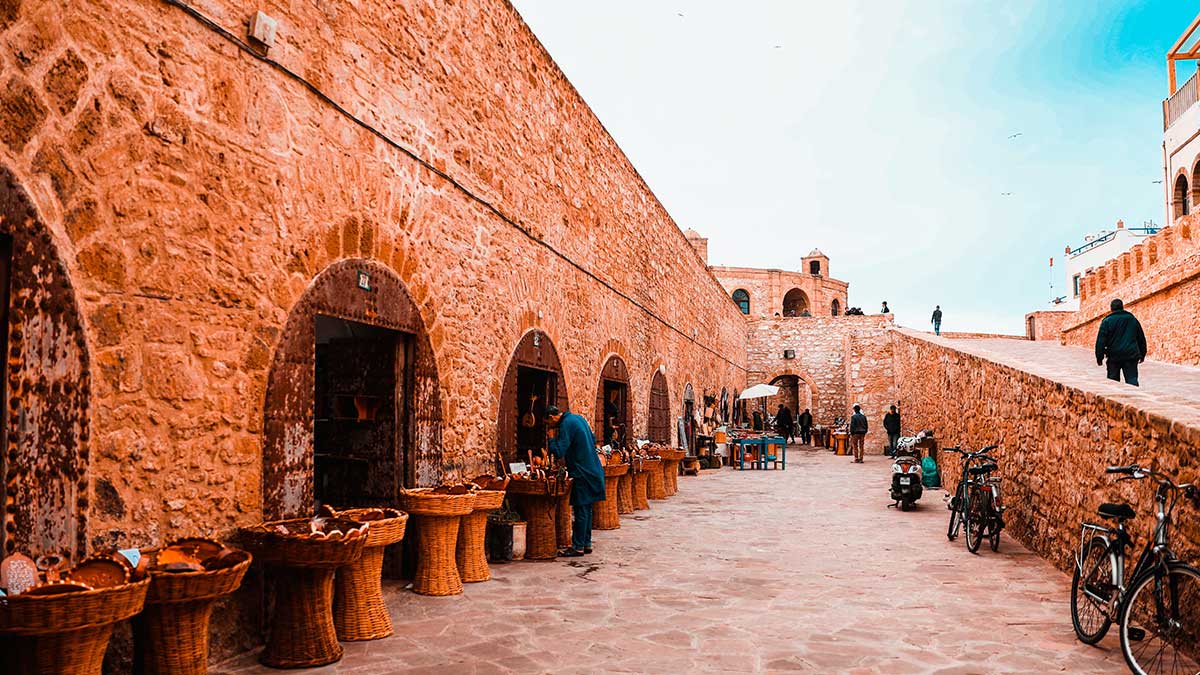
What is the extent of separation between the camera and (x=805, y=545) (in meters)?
8.09

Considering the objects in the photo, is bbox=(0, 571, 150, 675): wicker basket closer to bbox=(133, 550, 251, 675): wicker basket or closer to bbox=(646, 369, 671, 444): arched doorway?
bbox=(133, 550, 251, 675): wicker basket

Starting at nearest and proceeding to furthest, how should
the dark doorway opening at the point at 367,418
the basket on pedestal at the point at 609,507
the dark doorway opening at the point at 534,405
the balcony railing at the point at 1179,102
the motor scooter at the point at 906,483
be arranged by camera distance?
the dark doorway opening at the point at 367,418 < the basket on pedestal at the point at 609,507 < the dark doorway opening at the point at 534,405 < the motor scooter at the point at 906,483 < the balcony railing at the point at 1179,102

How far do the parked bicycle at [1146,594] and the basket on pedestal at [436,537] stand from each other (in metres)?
3.88

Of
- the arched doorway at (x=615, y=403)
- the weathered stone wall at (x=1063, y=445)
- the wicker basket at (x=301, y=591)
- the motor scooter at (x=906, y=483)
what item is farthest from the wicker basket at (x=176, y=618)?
the motor scooter at (x=906, y=483)

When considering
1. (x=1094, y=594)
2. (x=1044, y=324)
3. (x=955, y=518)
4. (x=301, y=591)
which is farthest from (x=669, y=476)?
(x=1044, y=324)

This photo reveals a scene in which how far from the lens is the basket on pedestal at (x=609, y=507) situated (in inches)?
357

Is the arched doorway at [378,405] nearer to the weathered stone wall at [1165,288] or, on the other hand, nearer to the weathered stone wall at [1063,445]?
the weathered stone wall at [1063,445]

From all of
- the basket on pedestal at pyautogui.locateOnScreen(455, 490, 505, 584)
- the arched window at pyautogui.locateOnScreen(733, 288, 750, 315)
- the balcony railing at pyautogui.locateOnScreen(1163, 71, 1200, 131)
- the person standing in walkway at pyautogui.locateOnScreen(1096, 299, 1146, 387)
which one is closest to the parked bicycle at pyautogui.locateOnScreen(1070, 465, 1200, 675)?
the basket on pedestal at pyautogui.locateOnScreen(455, 490, 505, 584)

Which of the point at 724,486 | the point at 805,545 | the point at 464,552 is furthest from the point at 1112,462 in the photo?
the point at 724,486

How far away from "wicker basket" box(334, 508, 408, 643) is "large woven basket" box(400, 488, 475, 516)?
0.86 meters

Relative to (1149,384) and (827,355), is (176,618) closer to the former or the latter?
(1149,384)

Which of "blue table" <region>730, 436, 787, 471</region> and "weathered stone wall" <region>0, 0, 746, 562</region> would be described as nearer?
"weathered stone wall" <region>0, 0, 746, 562</region>

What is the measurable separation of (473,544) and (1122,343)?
874 centimetres

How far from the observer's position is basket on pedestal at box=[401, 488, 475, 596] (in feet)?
18.5
